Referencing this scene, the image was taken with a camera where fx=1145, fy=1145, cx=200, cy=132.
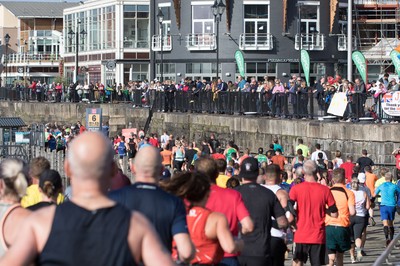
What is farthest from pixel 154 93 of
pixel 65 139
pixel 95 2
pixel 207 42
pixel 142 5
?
pixel 95 2

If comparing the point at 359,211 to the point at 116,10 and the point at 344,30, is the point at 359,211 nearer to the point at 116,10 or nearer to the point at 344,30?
the point at 344,30

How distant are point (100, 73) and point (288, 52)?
799 inches

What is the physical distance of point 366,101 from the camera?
3394 centimetres

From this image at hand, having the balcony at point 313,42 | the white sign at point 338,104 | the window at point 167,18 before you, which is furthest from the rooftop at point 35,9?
the white sign at point 338,104

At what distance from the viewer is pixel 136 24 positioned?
7956cm

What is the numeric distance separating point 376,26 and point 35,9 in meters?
55.6

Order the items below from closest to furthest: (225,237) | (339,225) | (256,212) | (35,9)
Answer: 1. (225,237)
2. (256,212)
3. (339,225)
4. (35,9)

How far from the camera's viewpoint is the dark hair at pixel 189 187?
27.7 feet

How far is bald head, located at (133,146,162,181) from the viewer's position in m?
7.47

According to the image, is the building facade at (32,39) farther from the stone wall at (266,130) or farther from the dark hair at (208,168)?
the dark hair at (208,168)

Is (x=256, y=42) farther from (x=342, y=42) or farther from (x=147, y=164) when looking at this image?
(x=147, y=164)

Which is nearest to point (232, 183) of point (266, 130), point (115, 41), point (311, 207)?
point (311, 207)

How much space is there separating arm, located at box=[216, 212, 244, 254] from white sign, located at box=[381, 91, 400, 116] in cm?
2459

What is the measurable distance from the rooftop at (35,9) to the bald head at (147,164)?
110286 mm
